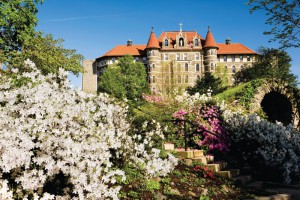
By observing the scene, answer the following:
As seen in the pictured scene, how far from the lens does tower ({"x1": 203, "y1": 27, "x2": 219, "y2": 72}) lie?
223 ft

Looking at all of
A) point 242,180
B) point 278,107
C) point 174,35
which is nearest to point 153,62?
point 174,35

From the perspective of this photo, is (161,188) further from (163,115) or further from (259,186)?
(163,115)

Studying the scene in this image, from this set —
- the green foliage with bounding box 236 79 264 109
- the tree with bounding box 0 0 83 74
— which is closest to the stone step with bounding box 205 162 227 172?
the green foliage with bounding box 236 79 264 109

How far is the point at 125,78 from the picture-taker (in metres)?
58.1

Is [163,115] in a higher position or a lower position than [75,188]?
higher

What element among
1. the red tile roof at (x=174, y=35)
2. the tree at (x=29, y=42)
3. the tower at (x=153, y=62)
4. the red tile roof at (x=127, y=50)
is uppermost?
the red tile roof at (x=174, y=35)

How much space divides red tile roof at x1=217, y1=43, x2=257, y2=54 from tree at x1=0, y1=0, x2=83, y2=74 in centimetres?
5180

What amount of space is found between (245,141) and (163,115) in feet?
11.1

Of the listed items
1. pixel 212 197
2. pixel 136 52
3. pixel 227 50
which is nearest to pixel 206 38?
pixel 227 50

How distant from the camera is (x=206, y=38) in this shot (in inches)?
2746

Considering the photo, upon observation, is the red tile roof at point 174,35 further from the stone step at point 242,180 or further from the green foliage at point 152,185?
the green foliage at point 152,185

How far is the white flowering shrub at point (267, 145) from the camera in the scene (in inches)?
403

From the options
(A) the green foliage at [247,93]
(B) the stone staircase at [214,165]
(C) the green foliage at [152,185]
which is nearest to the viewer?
(C) the green foliage at [152,185]

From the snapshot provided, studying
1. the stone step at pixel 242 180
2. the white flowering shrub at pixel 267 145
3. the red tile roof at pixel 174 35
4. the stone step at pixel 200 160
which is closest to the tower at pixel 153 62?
the red tile roof at pixel 174 35
